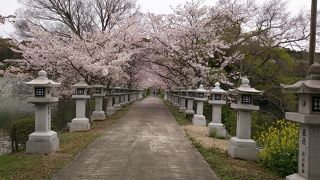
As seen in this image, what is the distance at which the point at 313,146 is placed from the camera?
6.64m

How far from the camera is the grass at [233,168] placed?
888 centimetres

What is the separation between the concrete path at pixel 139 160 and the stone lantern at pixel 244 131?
1.14m

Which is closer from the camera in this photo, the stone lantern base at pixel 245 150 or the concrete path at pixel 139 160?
the concrete path at pixel 139 160

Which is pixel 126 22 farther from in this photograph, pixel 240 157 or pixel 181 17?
pixel 240 157

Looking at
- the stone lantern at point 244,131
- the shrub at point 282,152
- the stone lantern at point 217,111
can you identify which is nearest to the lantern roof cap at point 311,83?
the shrub at point 282,152

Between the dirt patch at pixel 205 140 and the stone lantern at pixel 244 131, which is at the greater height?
the stone lantern at pixel 244 131

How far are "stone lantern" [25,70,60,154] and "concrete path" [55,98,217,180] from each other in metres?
1.08

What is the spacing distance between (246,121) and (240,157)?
40.9 inches

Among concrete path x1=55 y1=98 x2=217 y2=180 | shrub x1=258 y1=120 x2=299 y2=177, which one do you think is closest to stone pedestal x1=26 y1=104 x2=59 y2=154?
concrete path x1=55 y1=98 x2=217 y2=180

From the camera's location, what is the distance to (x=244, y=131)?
11102 mm

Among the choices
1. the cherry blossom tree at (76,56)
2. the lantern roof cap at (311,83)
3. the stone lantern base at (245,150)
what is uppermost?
the cherry blossom tree at (76,56)

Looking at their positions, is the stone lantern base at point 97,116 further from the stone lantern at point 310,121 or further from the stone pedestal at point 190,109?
the stone lantern at point 310,121

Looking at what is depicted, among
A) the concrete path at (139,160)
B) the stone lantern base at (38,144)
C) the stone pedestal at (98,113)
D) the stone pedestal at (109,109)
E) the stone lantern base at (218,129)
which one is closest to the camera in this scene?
the concrete path at (139,160)

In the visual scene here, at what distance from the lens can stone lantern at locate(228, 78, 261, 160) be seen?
11.0 m
